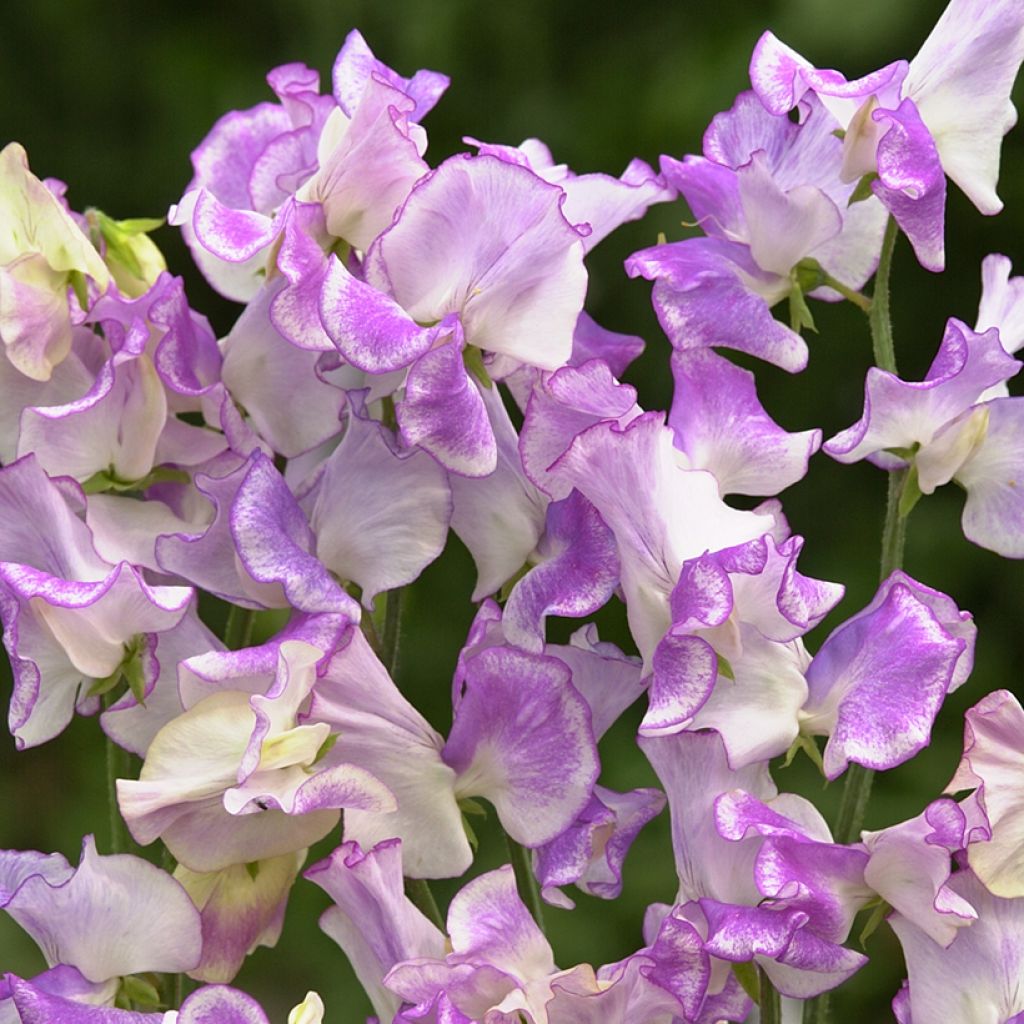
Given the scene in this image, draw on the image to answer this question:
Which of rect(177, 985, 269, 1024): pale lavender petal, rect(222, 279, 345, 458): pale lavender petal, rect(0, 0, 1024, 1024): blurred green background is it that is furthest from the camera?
rect(0, 0, 1024, 1024): blurred green background

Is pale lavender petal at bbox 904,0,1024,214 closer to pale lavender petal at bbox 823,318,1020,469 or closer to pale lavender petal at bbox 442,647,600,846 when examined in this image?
pale lavender petal at bbox 823,318,1020,469

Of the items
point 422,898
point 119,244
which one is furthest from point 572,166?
point 422,898

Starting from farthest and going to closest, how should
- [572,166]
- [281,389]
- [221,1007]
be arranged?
[572,166], [281,389], [221,1007]

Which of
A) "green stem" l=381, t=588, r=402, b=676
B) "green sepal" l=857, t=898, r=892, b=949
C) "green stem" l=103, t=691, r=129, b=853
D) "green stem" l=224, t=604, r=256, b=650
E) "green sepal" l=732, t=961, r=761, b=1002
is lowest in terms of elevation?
"green stem" l=103, t=691, r=129, b=853

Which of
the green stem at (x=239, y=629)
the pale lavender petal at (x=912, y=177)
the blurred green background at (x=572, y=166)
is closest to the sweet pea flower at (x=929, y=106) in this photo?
the pale lavender petal at (x=912, y=177)

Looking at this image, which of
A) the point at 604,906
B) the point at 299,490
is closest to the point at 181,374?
the point at 299,490

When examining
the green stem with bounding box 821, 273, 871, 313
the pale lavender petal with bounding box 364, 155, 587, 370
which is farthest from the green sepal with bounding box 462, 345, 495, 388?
the green stem with bounding box 821, 273, 871, 313

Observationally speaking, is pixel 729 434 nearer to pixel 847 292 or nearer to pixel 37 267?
pixel 847 292
